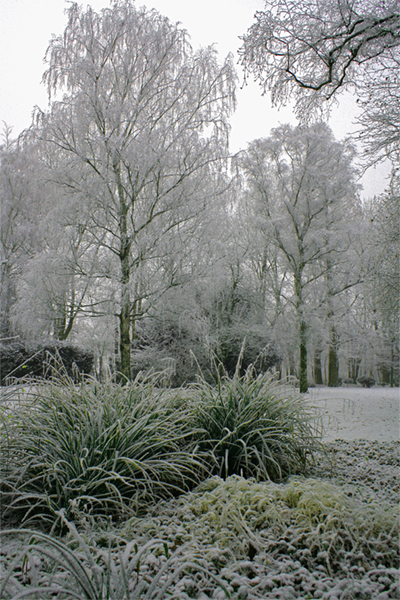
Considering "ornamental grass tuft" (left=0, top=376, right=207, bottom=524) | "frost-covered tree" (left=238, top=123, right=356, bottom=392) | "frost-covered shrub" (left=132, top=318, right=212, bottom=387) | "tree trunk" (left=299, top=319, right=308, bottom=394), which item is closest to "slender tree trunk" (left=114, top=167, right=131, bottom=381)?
"frost-covered shrub" (left=132, top=318, right=212, bottom=387)

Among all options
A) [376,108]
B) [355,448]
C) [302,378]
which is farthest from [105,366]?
[302,378]

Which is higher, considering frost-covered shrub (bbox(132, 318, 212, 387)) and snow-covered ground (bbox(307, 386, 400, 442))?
frost-covered shrub (bbox(132, 318, 212, 387))

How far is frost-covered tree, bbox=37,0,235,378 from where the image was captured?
21.3 feet

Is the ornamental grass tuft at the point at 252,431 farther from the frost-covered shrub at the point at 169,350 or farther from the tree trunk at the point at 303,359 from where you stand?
the frost-covered shrub at the point at 169,350

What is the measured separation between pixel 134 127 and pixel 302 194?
17.5 ft

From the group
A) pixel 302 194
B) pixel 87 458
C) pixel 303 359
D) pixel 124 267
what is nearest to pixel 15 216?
pixel 124 267

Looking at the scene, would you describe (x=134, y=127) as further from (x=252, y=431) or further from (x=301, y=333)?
(x=252, y=431)

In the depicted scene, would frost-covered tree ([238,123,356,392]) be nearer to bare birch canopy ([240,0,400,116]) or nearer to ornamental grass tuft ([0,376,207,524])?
bare birch canopy ([240,0,400,116])

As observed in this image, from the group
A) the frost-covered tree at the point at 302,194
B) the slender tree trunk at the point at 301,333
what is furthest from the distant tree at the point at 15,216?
the slender tree trunk at the point at 301,333

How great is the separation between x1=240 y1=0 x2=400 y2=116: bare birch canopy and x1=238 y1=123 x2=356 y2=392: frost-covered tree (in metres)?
6.25

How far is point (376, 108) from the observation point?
470 cm

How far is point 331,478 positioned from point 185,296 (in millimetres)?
4899

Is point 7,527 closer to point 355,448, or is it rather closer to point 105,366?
point 105,366

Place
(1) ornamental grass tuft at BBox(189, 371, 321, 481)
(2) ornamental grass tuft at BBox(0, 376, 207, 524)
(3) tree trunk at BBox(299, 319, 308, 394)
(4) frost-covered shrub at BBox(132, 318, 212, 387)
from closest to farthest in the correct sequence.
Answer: (2) ornamental grass tuft at BBox(0, 376, 207, 524) < (1) ornamental grass tuft at BBox(189, 371, 321, 481) < (3) tree trunk at BBox(299, 319, 308, 394) < (4) frost-covered shrub at BBox(132, 318, 212, 387)
